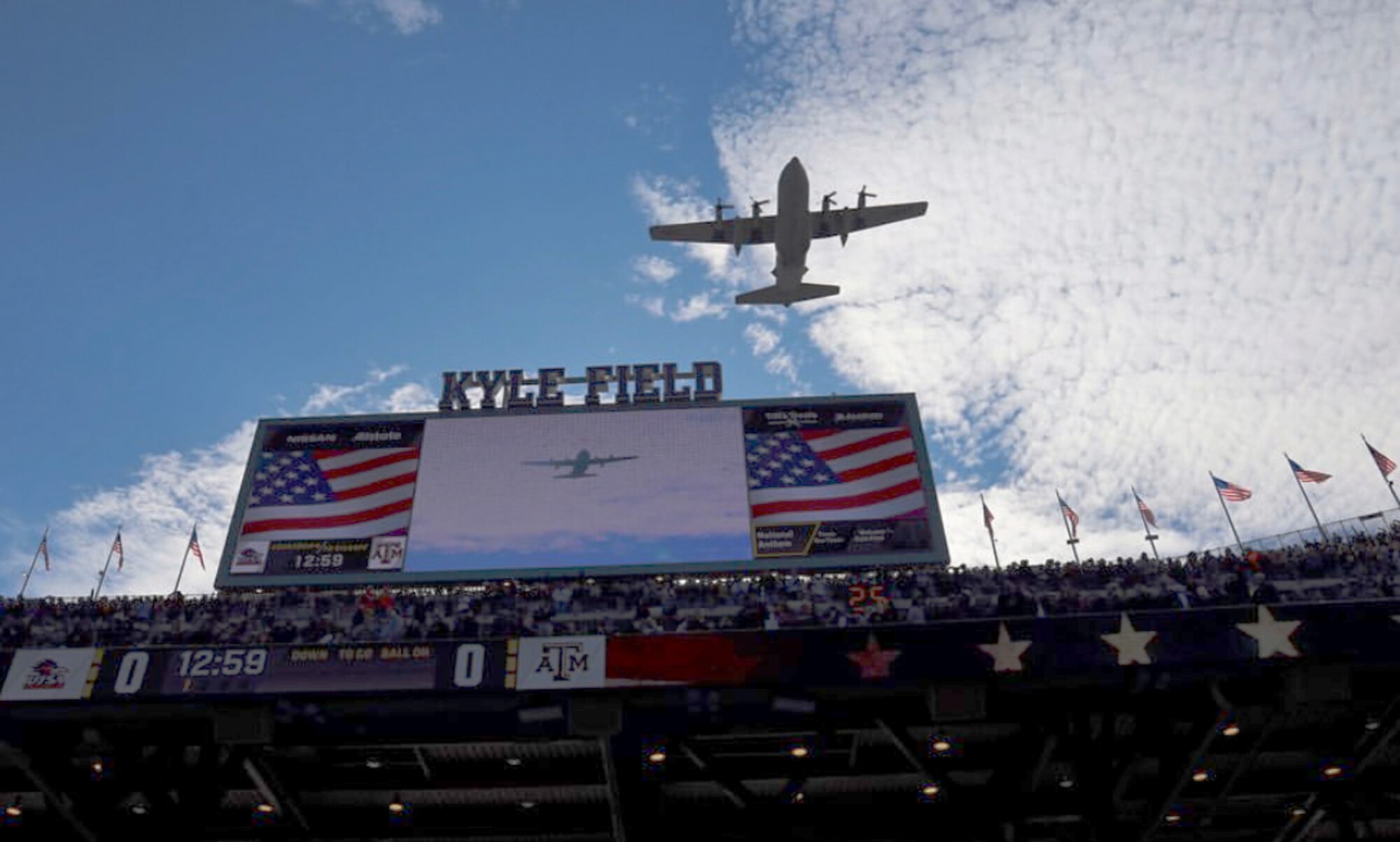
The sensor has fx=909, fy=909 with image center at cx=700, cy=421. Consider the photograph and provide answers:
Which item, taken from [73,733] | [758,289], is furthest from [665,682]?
[758,289]

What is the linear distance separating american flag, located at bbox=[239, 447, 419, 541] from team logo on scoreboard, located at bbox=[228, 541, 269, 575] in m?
0.37

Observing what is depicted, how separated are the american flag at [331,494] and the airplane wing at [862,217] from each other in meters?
22.4

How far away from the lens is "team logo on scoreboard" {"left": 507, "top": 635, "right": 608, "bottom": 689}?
23.7 m

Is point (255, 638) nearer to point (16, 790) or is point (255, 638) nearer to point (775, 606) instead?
point (16, 790)

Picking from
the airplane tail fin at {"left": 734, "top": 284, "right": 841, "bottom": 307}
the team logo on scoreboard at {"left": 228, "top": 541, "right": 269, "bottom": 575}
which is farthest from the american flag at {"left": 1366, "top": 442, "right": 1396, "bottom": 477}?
the team logo on scoreboard at {"left": 228, "top": 541, "right": 269, "bottom": 575}

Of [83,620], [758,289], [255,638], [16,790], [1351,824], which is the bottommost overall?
[1351,824]

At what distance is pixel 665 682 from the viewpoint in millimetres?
23594

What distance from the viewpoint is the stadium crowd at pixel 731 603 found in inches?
1017

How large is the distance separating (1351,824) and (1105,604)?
12.5 m

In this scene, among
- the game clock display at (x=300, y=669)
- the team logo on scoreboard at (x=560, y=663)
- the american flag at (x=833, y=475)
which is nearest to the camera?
the team logo on scoreboard at (x=560, y=663)

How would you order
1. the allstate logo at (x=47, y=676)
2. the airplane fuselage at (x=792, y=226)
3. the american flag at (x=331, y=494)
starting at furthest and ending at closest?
the airplane fuselage at (x=792, y=226)
the american flag at (x=331, y=494)
the allstate logo at (x=47, y=676)

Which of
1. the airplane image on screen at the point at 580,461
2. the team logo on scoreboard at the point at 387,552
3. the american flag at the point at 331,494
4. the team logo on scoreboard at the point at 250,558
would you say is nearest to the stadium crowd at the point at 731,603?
the team logo on scoreboard at the point at 387,552

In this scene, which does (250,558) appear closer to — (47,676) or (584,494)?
(47,676)

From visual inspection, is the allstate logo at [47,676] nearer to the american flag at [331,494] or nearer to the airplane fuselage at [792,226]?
the american flag at [331,494]
